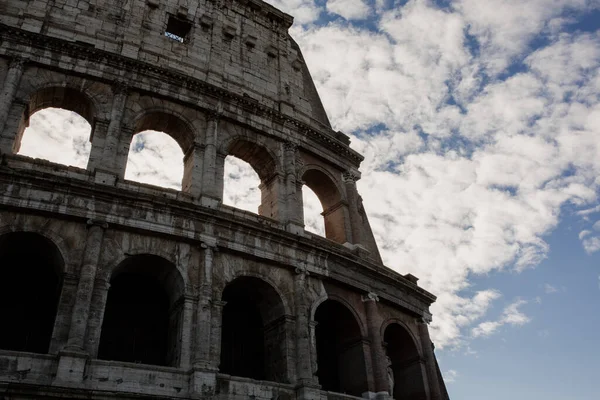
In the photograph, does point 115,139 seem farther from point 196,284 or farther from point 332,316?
point 332,316

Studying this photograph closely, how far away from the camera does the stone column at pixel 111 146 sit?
14305mm

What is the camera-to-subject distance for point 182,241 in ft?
45.7

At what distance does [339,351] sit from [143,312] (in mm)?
5777

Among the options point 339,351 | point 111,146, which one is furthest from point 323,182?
point 111,146

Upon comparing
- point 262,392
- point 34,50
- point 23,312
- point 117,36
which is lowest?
point 262,392

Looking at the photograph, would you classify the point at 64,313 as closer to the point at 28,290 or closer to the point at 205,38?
the point at 28,290

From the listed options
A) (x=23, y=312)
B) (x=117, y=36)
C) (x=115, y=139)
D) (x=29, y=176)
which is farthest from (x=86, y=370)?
(x=117, y=36)

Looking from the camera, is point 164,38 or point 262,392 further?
point 164,38

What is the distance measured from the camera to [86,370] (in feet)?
36.9

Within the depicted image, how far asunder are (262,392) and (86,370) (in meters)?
3.93

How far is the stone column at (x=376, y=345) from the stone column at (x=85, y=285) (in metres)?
7.83

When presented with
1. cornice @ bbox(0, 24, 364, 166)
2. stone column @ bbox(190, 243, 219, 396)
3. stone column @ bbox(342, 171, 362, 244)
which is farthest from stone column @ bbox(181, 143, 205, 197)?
stone column @ bbox(342, 171, 362, 244)

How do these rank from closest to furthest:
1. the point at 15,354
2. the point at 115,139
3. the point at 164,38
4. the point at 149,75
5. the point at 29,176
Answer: the point at 15,354, the point at 29,176, the point at 115,139, the point at 149,75, the point at 164,38

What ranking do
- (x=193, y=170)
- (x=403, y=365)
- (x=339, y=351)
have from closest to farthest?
(x=193, y=170) → (x=339, y=351) → (x=403, y=365)
